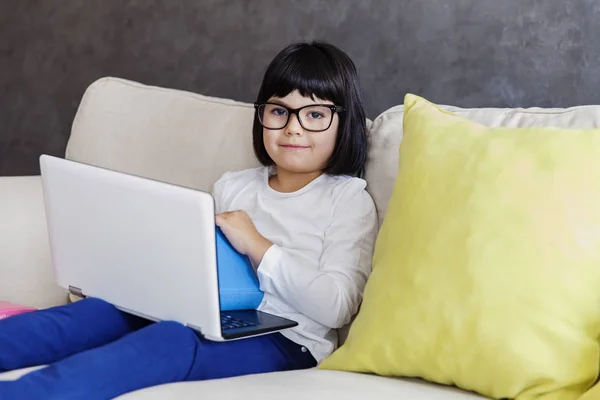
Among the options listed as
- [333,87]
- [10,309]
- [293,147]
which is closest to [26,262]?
[10,309]

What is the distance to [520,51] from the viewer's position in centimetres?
183

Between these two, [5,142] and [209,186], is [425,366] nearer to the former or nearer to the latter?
[209,186]

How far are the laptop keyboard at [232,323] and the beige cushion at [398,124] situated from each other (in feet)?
1.12

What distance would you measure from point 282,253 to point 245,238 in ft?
0.24

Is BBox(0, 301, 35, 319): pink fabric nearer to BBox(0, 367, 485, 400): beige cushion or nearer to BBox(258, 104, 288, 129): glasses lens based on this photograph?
BBox(0, 367, 485, 400): beige cushion

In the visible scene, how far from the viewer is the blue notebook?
147cm

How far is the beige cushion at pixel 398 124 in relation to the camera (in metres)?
1.42

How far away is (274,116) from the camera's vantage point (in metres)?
1.62

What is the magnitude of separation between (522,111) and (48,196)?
895mm

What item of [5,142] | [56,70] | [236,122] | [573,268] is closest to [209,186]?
[236,122]

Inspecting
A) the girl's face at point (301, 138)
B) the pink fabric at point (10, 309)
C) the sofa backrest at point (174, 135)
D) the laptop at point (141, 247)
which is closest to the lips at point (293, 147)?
the girl's face at point (301, 138)

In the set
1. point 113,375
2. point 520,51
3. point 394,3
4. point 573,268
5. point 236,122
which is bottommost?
point 113,375

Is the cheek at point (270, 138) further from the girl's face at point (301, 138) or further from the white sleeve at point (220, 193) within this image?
the white sleeve at point (220, 193)

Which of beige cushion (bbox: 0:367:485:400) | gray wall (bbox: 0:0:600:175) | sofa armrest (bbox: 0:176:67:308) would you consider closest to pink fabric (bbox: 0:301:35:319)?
sofa armrest (bbox: 0:176:67:308)
